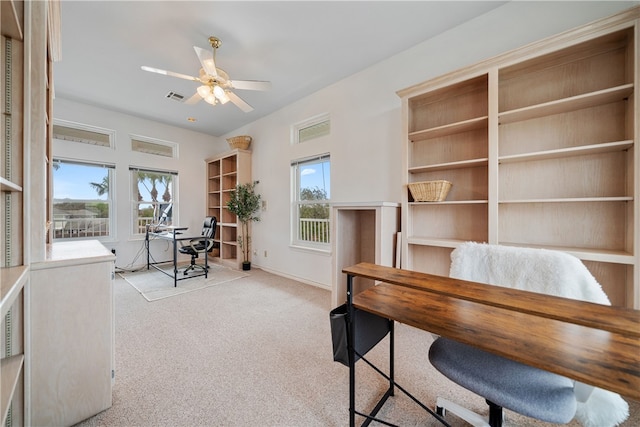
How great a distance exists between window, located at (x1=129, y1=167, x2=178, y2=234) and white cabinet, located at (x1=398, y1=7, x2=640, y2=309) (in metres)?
4.91

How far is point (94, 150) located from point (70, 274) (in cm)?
414

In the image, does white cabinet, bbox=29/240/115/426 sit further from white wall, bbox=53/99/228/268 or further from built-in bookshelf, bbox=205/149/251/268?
white wall, bbox=53/99/228/268

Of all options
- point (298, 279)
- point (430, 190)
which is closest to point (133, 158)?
point (298, 279)

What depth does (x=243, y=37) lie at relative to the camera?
245cm

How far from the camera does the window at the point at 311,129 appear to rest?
3631 millimetres

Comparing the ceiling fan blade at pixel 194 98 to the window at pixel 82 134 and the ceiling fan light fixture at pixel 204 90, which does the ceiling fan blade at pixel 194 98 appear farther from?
the window at pixel 82 134

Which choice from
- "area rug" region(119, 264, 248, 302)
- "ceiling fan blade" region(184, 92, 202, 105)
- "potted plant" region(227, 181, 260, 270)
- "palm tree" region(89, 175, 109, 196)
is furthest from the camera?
"potted plant" region(227, 181, 260, 270)

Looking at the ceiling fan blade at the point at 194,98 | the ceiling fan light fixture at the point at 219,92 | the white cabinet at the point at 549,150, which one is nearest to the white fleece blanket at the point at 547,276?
the white cabinet at the point at 549,150

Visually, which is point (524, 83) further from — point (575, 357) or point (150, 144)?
point (150, 144)

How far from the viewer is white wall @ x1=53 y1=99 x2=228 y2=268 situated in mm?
3994

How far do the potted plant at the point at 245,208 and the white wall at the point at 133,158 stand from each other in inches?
53.6

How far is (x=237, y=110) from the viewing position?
13.9 feet

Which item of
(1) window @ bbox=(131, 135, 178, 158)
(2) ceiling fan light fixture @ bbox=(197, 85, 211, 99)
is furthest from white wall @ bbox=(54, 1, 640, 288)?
(2) ceiling fan light fixture @ bbox=(197, 85, 211, 99)

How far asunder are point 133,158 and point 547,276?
598 cm
